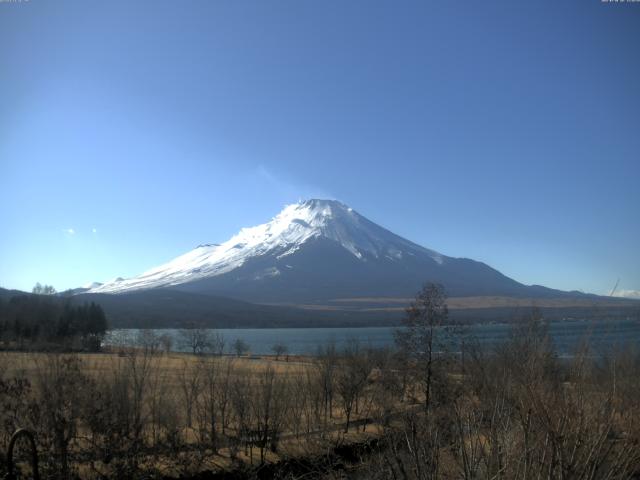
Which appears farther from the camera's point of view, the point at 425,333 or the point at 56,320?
the point at 56,320

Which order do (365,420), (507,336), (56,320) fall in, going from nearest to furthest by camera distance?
(507,336), (365,420), (56,320)

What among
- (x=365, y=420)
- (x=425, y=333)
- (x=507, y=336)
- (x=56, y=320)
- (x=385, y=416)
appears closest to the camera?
(x=385, y=416)

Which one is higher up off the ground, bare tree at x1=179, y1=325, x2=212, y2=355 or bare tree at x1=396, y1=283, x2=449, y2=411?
bare tree at x1=396, y1=283, x2=449, y2=411

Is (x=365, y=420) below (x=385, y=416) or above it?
below

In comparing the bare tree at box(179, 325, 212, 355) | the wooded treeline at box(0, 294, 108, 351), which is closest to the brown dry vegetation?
the wooded treeline at box(0, 294, 108, 351)

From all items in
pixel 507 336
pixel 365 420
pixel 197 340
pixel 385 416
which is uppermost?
pixel 507 336

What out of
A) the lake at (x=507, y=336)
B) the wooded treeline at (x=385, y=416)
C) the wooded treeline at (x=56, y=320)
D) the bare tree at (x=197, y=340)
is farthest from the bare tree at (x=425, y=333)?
the bare tree at (x=197, y=340)

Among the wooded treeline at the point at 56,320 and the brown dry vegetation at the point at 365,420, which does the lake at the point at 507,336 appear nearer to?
the brown dry vegetation at the point at 365,420

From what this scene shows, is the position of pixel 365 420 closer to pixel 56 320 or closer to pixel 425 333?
pixel 425 333

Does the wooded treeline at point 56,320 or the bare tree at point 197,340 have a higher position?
the wooded treeline at point 56,320

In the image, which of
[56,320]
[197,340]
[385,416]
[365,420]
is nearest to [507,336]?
[365,420]

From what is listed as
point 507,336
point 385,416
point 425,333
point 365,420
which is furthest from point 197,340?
point 385,416

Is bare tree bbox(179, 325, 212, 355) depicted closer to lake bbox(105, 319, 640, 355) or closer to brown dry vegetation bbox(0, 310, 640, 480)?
lake bbox(105, 319, 640, 355)

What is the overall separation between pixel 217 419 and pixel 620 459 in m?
22.1
